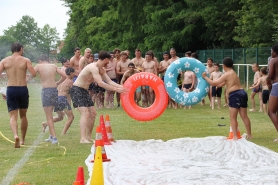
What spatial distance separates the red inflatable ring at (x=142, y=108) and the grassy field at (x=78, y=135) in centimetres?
42

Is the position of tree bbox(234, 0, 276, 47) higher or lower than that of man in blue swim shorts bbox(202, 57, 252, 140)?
higher

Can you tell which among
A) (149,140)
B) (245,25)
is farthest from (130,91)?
(245,25)

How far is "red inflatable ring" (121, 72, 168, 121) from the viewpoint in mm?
13930

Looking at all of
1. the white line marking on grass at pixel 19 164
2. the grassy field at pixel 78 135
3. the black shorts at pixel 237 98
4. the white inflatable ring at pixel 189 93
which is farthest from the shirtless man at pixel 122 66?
the black shorts at pixel 237 98

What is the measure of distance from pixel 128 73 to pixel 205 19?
24066 millimetres

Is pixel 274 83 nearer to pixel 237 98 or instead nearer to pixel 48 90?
pixel 237 98

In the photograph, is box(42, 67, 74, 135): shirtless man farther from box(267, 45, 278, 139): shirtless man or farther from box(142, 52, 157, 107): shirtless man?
box(142, 52, 157, 107): shirtless man

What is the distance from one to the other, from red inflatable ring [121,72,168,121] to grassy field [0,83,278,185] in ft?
1.38

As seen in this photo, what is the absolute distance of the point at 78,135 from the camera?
13812 millimetres

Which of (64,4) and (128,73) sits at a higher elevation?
(64,4)

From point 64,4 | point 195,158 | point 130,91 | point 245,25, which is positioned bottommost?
point 195,158

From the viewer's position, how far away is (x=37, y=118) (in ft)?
60.7

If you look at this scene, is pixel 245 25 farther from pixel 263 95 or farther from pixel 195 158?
pixel 195 158

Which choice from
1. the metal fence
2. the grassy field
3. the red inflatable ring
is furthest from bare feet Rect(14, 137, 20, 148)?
the metal fence
